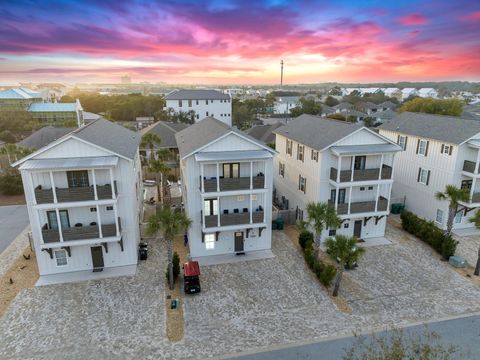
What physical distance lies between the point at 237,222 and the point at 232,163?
14.2 ft

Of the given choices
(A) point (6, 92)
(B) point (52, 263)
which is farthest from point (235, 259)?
(A) point (6, 92)

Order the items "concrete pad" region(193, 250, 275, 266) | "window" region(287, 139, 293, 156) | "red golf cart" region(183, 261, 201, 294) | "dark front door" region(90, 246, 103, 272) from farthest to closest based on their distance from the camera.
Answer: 1. "window" region(287, 139, 293, 156)
2. "concrete pad" region(193, 250, 275, 266)
3. "dark front door" region(90, 246, 103, 272)
4. "red golf cart" region(183, 261, 201, 294)

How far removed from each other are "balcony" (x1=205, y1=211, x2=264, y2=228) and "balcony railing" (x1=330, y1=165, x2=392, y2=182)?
262 inches

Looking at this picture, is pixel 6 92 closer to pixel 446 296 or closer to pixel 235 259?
pixel 235 259

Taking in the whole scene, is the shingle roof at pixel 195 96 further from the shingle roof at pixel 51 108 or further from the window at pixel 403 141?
the window at pixel 403 141

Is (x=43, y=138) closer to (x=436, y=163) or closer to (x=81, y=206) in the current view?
(x=81, y=206)

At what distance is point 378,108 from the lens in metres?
120

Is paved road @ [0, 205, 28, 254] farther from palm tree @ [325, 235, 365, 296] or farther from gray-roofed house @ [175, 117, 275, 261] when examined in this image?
palm tree @ [325, 235, 365, 296]

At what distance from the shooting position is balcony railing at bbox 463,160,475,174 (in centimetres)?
2678

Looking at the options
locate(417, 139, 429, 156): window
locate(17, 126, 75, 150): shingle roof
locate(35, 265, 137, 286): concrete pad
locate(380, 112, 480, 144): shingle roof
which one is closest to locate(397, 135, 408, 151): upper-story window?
locate(380, 112, 480, 144): shingle roof

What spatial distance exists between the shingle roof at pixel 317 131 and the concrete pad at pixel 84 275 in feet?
55.3

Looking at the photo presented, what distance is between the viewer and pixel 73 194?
20281 millimetres

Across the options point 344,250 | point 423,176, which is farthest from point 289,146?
point 344,250

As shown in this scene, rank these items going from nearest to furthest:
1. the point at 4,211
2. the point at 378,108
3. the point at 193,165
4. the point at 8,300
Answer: the point at 8,300 < the point at 193,165 < the point at 4,211 < the point at 378,108
